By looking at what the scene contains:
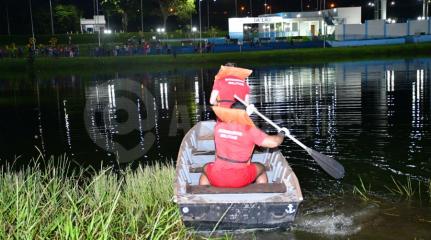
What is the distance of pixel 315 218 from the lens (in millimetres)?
7152

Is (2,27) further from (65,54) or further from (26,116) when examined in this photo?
(26,116)

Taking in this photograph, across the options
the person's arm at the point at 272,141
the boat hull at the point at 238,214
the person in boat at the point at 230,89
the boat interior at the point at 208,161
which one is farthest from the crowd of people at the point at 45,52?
the person's arm at the point at 272,141

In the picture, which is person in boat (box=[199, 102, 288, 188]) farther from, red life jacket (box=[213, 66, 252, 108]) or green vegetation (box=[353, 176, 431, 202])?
green vegetation (box=[353, 176, 431, 202])

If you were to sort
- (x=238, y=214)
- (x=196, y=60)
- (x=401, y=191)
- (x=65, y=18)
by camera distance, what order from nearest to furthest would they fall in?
(x=238, y=214) → (x=401, y=191) → (x=196, y=60) → (x=65, y=18)

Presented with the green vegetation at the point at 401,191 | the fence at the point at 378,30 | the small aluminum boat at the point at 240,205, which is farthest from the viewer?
the fence at the point at 378,30

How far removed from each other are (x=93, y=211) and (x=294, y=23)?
57192 millimetres

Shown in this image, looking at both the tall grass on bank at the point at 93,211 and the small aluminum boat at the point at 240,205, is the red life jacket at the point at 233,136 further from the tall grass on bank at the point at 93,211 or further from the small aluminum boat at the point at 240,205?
the tall grass on bank at the point at 93,211

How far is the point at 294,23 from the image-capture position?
60.3m

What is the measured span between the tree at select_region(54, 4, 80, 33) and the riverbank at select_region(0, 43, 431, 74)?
21.5 m

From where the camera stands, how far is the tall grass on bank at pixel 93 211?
4.97 metres

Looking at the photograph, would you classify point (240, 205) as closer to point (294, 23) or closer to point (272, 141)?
point (272, 141)

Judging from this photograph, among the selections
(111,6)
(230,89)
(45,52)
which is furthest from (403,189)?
(111,6)

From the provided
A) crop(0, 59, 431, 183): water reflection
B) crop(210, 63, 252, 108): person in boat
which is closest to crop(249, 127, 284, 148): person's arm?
crop(210, 63, 252, 108): person in boat

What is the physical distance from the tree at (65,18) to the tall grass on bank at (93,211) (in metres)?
59.4
